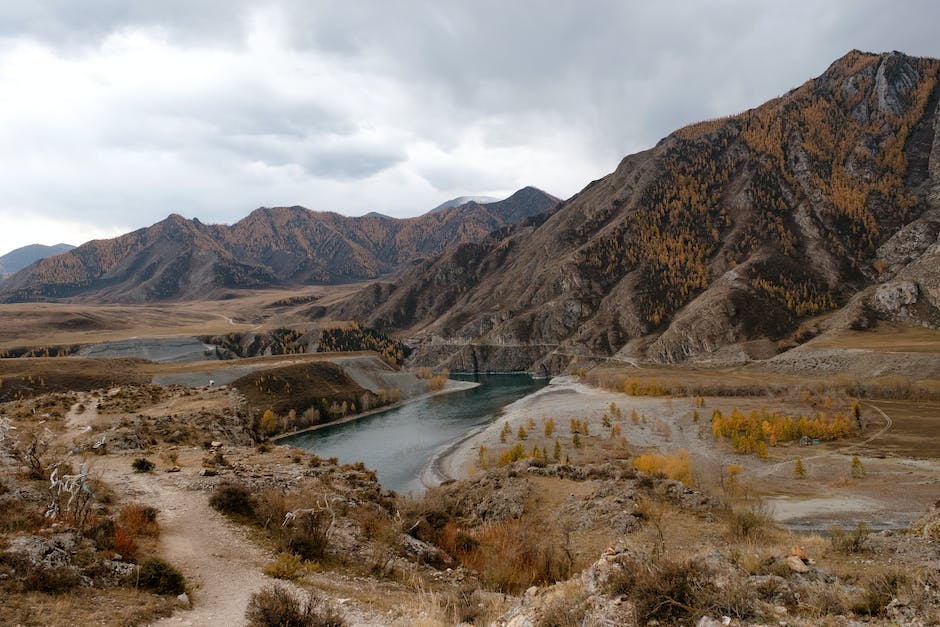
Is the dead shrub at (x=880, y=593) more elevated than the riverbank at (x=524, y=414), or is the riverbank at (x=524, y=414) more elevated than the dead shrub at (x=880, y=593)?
the dead shrub at (x=880, y=593)

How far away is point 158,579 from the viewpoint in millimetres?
10938

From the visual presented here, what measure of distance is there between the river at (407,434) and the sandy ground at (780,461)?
179 inches

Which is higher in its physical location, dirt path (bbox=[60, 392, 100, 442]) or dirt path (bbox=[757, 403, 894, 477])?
dirt path (bbox=[60, 392, 100, 442])

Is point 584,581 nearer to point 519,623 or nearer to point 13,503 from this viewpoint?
point 519,623

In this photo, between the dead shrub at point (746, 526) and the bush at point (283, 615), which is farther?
the dead shrub at point (746, 526)

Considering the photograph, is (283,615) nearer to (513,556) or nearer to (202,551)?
(202,551)

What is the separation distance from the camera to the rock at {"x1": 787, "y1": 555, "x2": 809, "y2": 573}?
923cm

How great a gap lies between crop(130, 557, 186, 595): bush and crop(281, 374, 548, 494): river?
40630 mm

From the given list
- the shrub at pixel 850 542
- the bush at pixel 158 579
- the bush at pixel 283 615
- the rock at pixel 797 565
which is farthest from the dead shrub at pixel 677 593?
the bush at pixel 158 579

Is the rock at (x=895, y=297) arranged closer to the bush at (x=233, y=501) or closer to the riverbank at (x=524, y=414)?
the riverbank at (x=524, y=414)

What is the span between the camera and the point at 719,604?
Result: 7.32 metres

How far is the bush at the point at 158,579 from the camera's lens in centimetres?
1079

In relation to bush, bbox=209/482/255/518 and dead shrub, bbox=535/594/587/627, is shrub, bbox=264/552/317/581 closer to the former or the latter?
bush, bbox=209/482/255/518

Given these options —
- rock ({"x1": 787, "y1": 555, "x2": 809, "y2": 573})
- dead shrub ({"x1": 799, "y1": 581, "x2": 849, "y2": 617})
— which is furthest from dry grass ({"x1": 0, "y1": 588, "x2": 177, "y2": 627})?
rock ({"x1": 787, "y1": 555, "x2": 809, "y2": 573})
